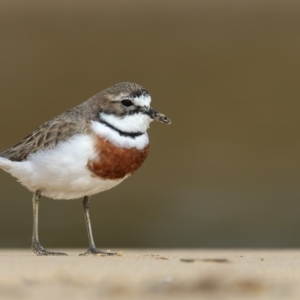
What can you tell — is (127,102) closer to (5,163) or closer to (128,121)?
(128,121)

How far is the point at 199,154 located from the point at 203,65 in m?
0.87

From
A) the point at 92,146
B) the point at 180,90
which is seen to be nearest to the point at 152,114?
the point at 92,146

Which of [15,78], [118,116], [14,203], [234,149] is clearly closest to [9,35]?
[15,78]

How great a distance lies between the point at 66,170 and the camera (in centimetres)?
570

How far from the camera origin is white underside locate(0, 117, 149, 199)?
5699 millimetres

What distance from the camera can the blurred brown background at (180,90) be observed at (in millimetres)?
10789

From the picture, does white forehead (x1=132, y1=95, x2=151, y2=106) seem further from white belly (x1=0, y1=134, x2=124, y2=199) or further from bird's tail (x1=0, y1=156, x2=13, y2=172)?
bird's tail (x1=0, y1=156, x2=13, y2=172)

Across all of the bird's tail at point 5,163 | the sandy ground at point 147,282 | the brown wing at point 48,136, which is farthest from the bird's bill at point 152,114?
the sandy ground at point 147,282

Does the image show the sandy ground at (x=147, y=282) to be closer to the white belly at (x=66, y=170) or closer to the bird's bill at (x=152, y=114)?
the white belly at (x=66, y=170)

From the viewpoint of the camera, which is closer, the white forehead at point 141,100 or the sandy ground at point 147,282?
the sandy ground at point 147,282

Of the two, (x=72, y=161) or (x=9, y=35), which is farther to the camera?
(x=9, y=35)

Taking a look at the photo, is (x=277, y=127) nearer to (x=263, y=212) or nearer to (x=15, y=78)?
(x=263, y=212)

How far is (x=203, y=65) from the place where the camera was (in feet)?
35.9

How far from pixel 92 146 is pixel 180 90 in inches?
209
